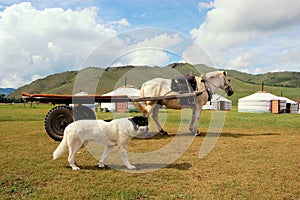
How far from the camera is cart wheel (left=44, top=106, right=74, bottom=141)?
30.8ft

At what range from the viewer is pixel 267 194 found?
182 inches

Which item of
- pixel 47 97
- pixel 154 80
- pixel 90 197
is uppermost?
pixel 154 80

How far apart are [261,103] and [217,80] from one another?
3158 centimetres

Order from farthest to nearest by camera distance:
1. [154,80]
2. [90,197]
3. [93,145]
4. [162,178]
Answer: [154,80] → [93,145] → [162,178] → [90,197]

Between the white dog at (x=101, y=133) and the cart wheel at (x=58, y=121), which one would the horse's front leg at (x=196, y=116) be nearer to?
the cart wheel at (x=58, y=121)

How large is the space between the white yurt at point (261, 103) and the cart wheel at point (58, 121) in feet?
118

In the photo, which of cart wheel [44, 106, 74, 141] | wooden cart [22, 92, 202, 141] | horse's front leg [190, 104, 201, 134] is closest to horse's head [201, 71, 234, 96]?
horse's front leg [190, 104, 201, 134]

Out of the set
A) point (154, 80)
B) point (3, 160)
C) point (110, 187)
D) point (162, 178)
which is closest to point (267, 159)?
point (162, 178)

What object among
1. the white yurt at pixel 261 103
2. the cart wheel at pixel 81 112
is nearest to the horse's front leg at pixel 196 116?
the cart wheel at pixel 81 112

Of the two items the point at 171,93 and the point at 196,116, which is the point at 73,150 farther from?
the point at 196,116

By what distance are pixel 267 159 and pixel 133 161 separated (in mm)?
3572

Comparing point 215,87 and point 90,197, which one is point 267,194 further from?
point 215,87

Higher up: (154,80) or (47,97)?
(154,80)

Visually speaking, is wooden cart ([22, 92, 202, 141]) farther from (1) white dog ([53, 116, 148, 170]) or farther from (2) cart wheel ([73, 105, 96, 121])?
(1) white dog ([53, 116, 148, 170])
